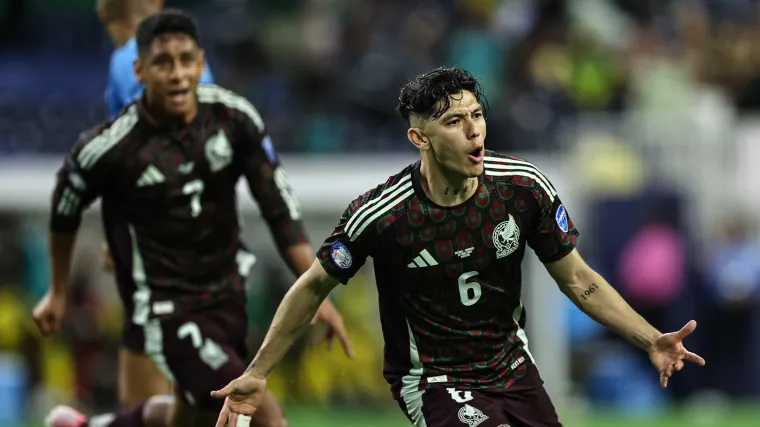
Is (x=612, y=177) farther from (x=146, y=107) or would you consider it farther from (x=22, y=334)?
(x=146, y=107)

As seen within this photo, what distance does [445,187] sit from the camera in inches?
240

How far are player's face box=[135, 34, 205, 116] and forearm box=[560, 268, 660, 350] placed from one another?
2.16 meters

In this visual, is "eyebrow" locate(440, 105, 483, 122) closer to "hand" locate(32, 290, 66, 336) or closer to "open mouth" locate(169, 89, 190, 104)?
"open mouth" locate(169, 89, 190, 104)

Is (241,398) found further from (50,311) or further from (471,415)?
(50,311)

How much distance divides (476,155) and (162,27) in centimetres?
205

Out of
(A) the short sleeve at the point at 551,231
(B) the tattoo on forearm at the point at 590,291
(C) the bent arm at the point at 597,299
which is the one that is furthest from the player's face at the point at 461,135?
(B) the tattoo on forearm at the point at 590,291

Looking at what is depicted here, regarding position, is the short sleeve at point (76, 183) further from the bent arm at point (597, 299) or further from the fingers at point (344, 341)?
the bent arm at point (597, 299)

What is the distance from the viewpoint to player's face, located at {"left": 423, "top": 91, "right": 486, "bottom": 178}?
595 cm

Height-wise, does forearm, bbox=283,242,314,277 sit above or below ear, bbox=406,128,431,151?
below

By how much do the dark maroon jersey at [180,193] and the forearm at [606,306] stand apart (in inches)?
67.6

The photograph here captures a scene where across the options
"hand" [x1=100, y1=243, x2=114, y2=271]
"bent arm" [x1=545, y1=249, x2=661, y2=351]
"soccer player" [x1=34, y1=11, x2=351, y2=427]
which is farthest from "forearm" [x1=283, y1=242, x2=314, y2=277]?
"bent arm" [x1=545, y1=249, x2=661, y2=351]

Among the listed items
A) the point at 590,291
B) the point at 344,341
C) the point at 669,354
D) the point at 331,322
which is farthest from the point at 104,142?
the point at 669,354

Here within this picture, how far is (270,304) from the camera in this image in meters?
14.7

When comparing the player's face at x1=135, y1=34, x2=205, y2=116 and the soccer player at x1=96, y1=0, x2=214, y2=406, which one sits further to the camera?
the soccer player at x1=96, y1=0, x2=214, y2=406
